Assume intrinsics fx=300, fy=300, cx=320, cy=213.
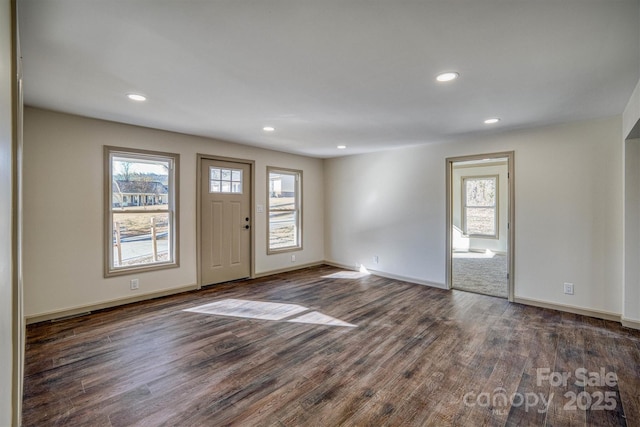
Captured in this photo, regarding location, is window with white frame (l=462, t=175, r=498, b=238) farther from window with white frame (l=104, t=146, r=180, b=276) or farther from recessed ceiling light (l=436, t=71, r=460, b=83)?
window with white frame (l=104, t=146, r=180, b=276)

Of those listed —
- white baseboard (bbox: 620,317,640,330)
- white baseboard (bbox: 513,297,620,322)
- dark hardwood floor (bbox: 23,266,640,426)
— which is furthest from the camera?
white baseboard (bbox: 513,297,620,322)

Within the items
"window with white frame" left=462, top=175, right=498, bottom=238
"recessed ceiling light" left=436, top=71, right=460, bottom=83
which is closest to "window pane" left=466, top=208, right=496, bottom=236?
"window with white frame" left=462, top=175, right=498, bottom=238

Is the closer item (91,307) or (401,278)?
(91,307)

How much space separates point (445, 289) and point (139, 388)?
410 cm

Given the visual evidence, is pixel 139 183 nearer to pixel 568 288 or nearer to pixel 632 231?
pixel 568 288

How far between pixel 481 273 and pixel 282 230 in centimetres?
391

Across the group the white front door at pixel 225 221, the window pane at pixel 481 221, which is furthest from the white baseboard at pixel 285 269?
the window pane at pixel 481 221

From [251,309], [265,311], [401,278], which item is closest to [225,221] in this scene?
[251,309]

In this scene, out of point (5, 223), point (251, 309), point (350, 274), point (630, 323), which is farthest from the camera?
point (350, 274)

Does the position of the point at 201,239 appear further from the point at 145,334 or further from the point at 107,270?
the point at 145,334

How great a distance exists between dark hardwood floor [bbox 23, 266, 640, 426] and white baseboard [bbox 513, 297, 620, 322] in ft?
0.38

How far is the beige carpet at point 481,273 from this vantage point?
4.72m

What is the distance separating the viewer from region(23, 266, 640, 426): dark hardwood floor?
6.26 ft

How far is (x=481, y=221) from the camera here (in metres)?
8.09
